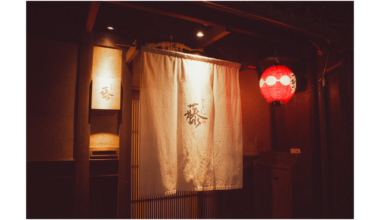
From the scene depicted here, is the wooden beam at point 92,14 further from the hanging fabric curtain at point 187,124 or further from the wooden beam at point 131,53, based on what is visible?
the hanging fabric curtain at point 187,124

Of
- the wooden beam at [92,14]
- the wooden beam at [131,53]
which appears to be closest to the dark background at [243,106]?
the wooden beam at [131,53]

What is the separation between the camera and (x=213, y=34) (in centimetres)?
482

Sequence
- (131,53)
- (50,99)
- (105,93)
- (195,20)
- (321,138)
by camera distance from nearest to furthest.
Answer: (195,20) < (50,99) < (131,53) < (105,93) < (321,138)

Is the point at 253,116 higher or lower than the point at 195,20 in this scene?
lower

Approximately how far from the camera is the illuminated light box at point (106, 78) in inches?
171

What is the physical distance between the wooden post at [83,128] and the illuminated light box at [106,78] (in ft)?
0.44

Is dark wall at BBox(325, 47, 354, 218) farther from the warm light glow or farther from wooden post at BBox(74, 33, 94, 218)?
wooden post at BBox(74, 33, 94, 218)

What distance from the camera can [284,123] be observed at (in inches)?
244

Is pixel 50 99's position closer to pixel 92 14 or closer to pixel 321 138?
pixel 92 14

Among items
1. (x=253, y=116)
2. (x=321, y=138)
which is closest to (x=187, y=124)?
(x=253, y=116)

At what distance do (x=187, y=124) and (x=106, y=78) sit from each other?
1783 mm

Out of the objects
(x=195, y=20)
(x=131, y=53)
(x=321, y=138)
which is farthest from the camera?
(x=321, y=138)

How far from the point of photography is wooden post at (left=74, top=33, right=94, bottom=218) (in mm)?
4074

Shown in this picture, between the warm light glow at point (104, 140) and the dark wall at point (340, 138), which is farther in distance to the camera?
the dark wall at point (340, 138)
